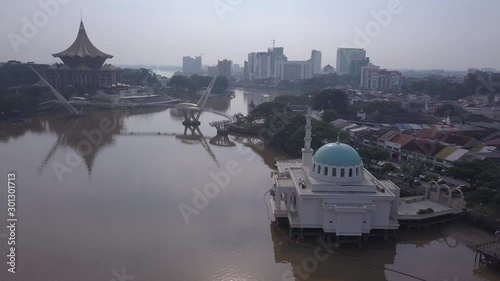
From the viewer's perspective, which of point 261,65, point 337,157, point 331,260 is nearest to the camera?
point 331,260

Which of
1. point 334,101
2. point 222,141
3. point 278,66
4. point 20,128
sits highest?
point 278,66

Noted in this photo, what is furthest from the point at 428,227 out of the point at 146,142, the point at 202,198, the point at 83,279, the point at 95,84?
the point at 95,84

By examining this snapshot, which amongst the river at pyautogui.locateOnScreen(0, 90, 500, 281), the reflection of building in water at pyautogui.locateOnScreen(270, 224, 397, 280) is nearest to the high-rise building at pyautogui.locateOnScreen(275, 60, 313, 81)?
the river at pyautogui.locateOnScreen(0, 90, 500, 281)

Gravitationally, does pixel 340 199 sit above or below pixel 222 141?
above

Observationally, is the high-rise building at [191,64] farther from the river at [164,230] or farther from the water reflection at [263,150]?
→ the river at [164,230]

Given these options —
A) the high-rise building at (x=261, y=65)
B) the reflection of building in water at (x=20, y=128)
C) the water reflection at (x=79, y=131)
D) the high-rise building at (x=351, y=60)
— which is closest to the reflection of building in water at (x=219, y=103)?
the water reflection at (x=79, y=131)

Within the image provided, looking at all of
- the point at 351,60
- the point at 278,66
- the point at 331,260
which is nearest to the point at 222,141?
the point at 331,260

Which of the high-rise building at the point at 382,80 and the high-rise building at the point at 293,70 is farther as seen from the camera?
the high-rise building at the point at 293,70

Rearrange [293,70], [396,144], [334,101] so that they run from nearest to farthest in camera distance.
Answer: [396,144], [334,101], [293,70]

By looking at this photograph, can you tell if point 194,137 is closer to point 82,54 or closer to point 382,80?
point 82,54
